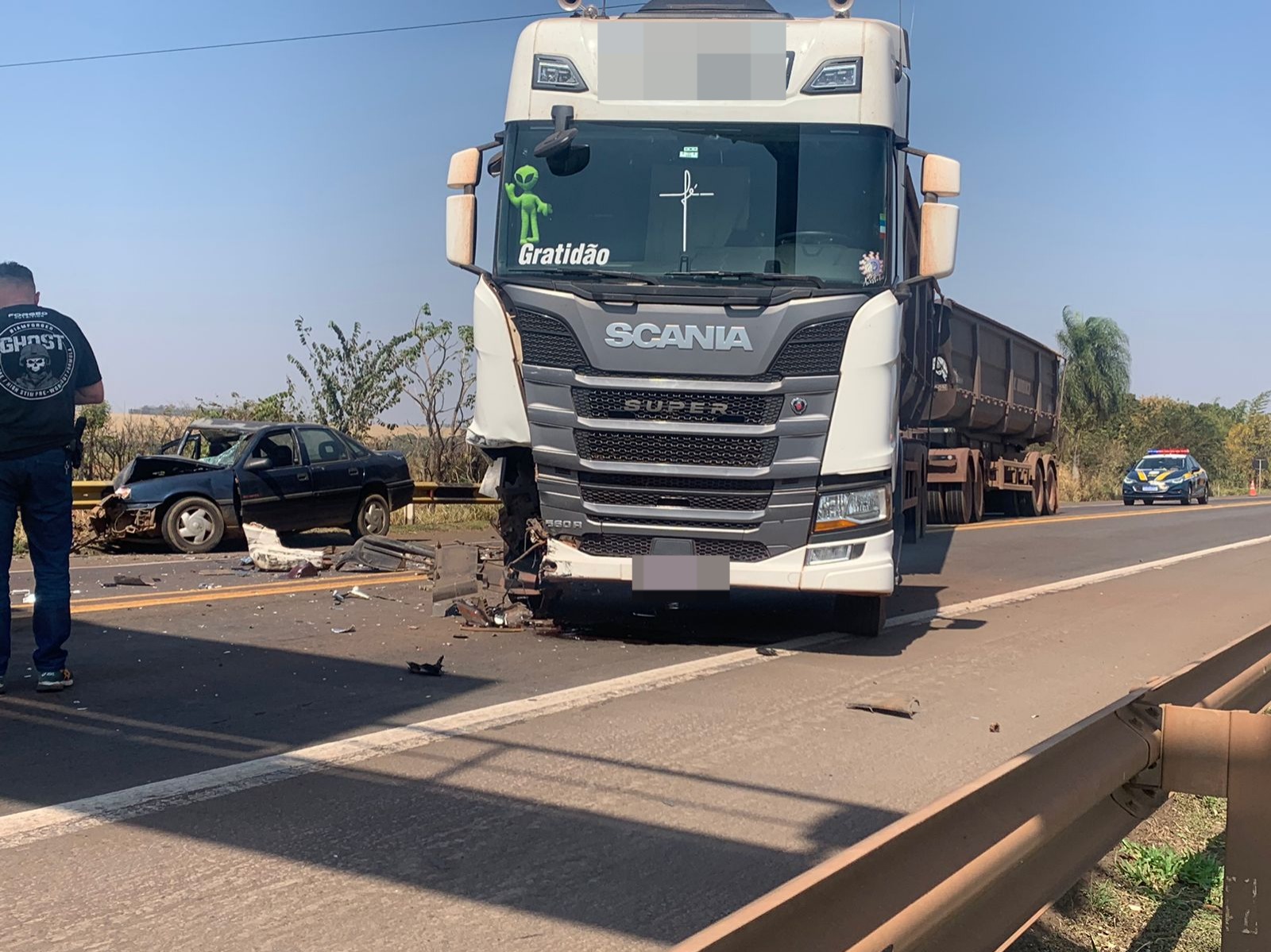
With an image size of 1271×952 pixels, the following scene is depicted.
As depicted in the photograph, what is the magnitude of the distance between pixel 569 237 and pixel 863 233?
183cm

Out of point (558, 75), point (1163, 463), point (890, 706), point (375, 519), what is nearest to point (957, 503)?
point (375, 519)

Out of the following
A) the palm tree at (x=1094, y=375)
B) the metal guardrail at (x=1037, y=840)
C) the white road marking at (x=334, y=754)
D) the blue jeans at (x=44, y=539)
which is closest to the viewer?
the metal guardrail at (x=1037, y=840)

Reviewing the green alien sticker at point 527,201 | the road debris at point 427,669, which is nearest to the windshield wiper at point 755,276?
the green alien sticker at point 527,201

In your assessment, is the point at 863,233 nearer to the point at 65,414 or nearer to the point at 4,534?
the point at 65,414

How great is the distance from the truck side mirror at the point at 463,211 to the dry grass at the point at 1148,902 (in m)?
5.18

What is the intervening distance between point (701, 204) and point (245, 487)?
26.6ft

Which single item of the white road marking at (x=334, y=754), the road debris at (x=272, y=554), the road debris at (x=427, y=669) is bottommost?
the white road marking at (x=334, y=754)

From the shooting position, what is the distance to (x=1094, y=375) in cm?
5106

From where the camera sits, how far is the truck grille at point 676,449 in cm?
707

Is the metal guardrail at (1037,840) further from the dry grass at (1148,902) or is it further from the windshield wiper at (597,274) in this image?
the windshield wiper at (597,274)

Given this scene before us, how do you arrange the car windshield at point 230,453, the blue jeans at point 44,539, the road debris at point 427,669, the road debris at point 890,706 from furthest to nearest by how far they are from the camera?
the car windshield at point 230,453
the road debris at point 427,669
the road debris at point 890,706
the blue jeans at point 44,539

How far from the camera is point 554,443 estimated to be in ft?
23.7

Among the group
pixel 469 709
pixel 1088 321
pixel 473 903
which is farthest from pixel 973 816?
pixel 1088 321

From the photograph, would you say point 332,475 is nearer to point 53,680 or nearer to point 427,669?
point 427,669
